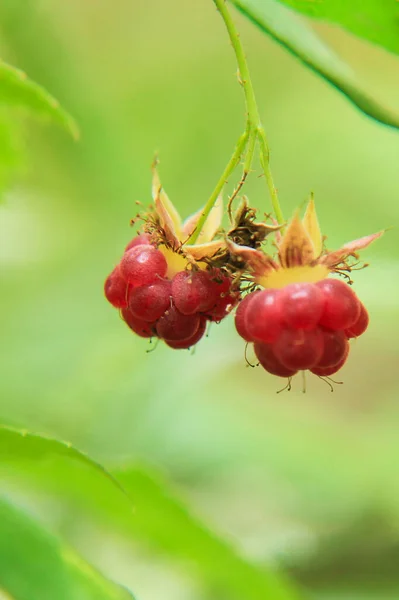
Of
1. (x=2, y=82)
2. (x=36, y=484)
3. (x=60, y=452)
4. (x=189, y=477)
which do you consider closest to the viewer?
(x=60, y=452)

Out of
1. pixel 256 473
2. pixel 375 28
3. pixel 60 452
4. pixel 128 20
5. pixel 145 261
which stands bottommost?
pixel 60 452

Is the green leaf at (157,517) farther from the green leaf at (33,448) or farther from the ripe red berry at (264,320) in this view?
the ripe red berry at (264,320)

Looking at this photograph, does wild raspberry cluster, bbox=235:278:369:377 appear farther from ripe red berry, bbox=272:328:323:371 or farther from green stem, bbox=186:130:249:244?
green stem, bbox=186:130:249:244

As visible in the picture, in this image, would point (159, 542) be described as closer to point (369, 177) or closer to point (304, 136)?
point (369, 177)

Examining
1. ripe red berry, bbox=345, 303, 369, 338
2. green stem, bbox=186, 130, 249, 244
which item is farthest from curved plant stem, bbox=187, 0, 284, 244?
ripe red berry, bbox=345, 303, 369, 338

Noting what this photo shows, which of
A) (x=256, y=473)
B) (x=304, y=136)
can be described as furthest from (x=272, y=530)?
(x=304, y=136)

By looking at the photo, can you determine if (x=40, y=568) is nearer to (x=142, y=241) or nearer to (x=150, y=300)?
(x=150, y=300)

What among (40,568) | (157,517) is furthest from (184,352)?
(40,568)
